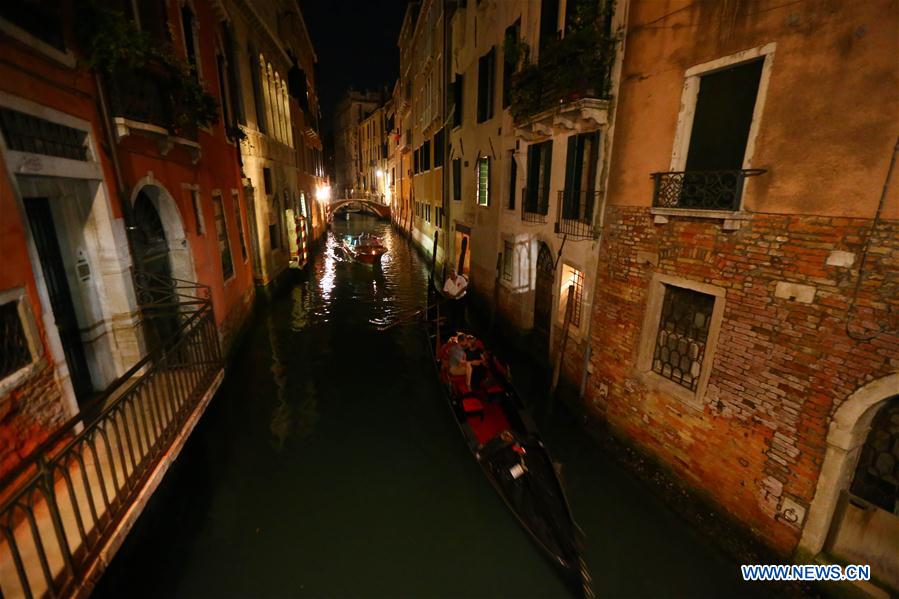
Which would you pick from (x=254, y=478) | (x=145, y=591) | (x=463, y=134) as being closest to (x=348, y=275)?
(x=463, y=134)

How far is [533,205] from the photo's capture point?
882 cm

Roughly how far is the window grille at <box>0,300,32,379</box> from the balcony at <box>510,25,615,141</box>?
6.49 metres

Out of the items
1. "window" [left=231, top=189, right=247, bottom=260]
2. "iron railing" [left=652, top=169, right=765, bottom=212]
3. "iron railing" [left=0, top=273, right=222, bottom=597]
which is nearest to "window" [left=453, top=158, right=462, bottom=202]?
"window" [left=231, top=189, right=247, bottom=260]

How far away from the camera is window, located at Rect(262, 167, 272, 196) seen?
13.1 metres

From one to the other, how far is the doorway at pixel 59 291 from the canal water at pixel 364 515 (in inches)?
71.3

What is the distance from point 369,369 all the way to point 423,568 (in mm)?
5071

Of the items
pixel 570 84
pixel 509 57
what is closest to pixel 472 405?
pixel 570 84

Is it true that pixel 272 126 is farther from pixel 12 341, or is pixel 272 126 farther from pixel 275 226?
pixel 12 341

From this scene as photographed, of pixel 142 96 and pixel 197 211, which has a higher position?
pixel 142 96

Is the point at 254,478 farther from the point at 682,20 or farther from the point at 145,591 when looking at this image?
the point at 682,20

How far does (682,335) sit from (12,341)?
6.51m

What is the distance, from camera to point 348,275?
1792 cm

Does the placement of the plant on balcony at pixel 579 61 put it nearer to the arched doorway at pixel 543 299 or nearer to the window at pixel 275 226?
the arched doorway at pixel 543 299

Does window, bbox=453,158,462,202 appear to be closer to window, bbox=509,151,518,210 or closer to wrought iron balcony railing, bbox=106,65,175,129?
window, bbox=509,151,518,210
